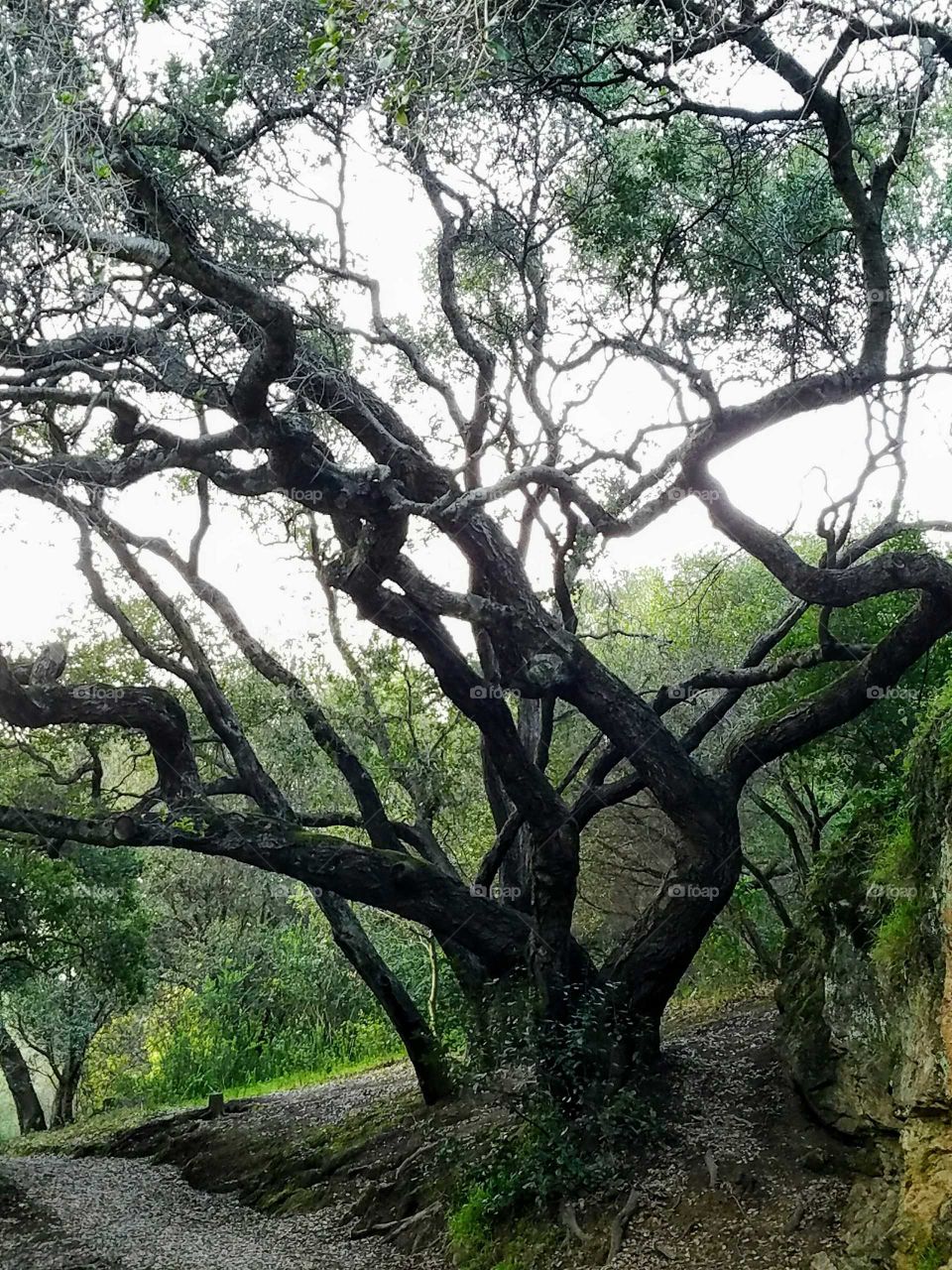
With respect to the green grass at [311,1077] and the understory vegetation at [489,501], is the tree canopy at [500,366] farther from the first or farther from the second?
the green grass at [311,1077]

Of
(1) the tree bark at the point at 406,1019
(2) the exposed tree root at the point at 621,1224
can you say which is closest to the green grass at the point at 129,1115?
(1) the tree bark at the point at 406,1019

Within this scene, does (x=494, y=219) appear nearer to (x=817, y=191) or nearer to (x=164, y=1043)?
(x=817, y=191)

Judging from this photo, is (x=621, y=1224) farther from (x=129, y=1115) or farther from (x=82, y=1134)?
(x=129, y=1115)

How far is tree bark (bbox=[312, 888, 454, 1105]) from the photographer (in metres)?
10.1

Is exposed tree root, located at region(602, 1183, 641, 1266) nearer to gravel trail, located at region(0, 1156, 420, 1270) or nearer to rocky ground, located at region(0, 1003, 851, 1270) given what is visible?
rocky ground, located at region(0, 1003, 851, 1270)

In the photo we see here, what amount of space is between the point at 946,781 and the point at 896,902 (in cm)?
106

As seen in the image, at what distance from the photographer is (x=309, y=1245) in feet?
27.1

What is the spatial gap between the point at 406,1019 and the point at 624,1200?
12.5ft

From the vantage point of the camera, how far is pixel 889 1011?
20.4 ft

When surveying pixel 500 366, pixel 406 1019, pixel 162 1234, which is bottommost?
pixel 162 1234

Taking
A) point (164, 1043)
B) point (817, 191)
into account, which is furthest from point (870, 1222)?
point (164, 1043)

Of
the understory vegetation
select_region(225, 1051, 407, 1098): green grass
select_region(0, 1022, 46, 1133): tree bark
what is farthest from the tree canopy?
select_region(0, 1022, 46, 1133): tree bark

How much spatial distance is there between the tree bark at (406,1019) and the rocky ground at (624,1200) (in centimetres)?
56

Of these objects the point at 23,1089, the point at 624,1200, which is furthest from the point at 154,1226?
the point at 23,1089
